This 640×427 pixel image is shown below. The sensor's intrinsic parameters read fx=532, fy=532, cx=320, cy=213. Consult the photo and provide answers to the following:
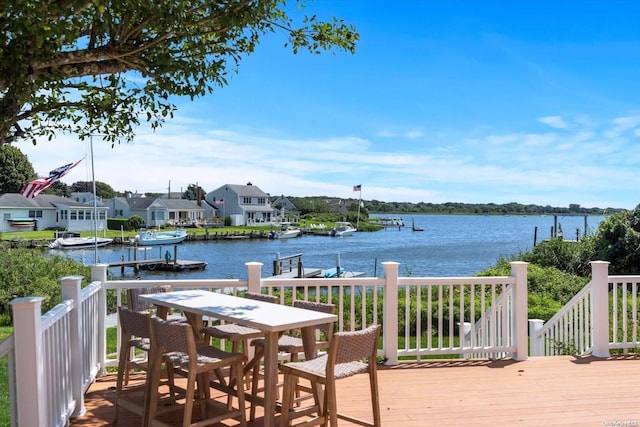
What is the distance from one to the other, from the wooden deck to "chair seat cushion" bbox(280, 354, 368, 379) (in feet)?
2.53

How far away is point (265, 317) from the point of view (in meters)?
3.33

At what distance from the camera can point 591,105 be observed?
85.3ft

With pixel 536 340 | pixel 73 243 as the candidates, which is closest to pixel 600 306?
pixel 536 340

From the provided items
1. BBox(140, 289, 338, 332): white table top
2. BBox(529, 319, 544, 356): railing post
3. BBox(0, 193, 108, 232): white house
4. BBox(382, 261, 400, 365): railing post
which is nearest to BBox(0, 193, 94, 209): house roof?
BBox(0, 193, 108, 232): white house

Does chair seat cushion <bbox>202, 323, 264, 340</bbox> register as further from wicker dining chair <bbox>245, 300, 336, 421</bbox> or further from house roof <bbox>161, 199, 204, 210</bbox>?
house roof <bbox>161, 199, 204, 210</bbox>

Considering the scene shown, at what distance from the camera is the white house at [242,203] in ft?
209

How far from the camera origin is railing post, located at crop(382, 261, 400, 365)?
534cm

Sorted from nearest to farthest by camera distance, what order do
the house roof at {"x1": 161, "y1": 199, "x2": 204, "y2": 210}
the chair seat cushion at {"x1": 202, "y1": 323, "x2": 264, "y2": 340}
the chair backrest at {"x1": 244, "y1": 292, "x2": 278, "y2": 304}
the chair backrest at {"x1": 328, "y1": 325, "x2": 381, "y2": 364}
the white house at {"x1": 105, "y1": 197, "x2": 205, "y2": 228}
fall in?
the chair backrest at {"x1": 328, "y1": 325, "x2": 381, "y2": 364} < the chair seat cushion at {"x1": 202, "y1": 323, "x2": 264, "y2": 340} < the chair backrest at {"x1": 244, "y1": 292, "x2": 278, "y2": 304} < the white house at {"x1": 105, "y1": 197, "x2": 205, "y2": 228} < the house roof at {"x1": 161, "y1": 199, "x2": 204, "y2": 210}

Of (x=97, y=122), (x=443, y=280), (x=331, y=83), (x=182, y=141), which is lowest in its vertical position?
(x=443, y=280)

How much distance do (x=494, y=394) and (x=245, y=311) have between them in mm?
2360

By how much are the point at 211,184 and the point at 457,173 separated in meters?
33.4

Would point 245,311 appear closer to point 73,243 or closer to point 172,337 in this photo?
point 172,337

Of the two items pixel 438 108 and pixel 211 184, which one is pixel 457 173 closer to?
pixel 438 108

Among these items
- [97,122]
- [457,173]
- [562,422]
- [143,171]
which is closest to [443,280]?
[562,422]
